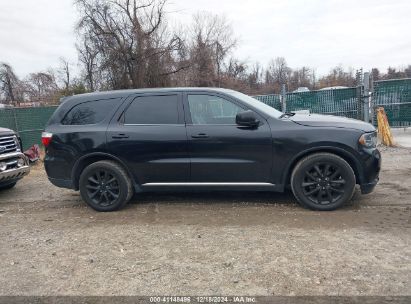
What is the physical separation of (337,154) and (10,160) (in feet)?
18.6

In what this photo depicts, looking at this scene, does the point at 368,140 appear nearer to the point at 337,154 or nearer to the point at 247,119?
the point at 337,154

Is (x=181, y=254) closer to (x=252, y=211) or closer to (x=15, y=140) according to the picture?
(x=252, y=211)

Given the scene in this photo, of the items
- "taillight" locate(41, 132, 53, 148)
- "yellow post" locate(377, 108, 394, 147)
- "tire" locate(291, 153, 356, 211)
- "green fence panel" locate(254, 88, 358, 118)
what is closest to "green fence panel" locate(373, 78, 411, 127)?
"green fence panel" locate(254, 88, 358, 118)

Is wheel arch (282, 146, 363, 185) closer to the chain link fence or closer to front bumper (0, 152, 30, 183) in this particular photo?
front bumper (0, 152, 30, 183)

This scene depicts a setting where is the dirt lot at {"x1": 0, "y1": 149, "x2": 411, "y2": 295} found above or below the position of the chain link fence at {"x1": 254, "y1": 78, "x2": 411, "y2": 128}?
below

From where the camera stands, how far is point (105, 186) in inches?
220

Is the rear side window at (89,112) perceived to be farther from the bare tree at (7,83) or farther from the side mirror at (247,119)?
the bare tree at (7,83)

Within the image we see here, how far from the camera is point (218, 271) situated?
3.53 meters

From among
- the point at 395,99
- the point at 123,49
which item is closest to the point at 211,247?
the point at 395,99

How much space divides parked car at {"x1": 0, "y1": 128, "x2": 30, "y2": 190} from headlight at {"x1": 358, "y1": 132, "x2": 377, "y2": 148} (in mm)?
5824

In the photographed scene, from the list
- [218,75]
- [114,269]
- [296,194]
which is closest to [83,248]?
[114,269]

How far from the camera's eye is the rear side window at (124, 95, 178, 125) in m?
5.46

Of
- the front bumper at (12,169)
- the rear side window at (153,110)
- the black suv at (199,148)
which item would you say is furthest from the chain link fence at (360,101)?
the front bumper at (12,169)

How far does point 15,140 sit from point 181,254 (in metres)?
4.90
